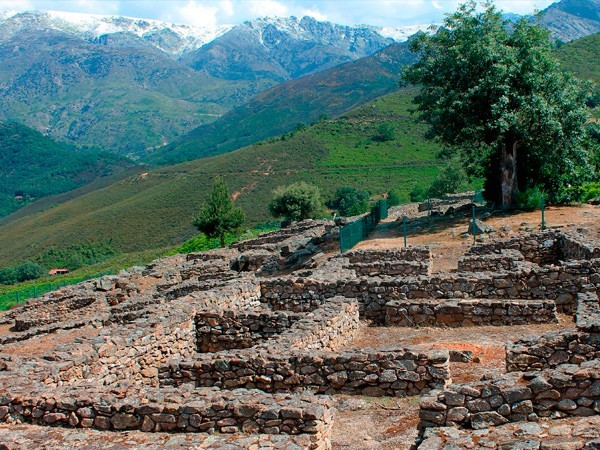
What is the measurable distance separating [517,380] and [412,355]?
2.05 metres

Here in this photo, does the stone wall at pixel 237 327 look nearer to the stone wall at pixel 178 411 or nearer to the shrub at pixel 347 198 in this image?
the stone wall at pixel 178 411

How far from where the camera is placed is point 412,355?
27.7ft

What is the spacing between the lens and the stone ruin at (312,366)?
251 inches

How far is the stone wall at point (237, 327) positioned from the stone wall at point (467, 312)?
2318mm

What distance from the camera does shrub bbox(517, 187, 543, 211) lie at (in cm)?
2933

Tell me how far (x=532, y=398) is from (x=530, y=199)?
81.2ft

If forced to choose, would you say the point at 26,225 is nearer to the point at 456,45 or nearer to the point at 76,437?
the point at 456,45

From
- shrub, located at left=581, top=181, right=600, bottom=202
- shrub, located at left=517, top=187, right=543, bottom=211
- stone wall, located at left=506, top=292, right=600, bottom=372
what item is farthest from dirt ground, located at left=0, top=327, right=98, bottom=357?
shrub, located at left=581, top=181, right=600, bottom=202

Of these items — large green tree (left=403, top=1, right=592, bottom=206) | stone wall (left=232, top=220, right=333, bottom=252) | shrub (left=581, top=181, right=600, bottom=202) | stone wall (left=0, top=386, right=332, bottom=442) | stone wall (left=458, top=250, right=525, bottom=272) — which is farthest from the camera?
stone wall (left=232, top=220, right=333, bottom=252)

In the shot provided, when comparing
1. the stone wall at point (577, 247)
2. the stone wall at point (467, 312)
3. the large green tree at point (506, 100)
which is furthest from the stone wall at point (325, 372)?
the large green tree at point (506, 100)

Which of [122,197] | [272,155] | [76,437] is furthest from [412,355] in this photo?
[122,197]

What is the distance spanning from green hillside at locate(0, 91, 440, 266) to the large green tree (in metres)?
49.5

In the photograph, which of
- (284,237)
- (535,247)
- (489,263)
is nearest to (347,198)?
(284,237)

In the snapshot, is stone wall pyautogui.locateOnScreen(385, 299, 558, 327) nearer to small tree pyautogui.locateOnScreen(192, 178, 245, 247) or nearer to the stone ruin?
the stone ruin
